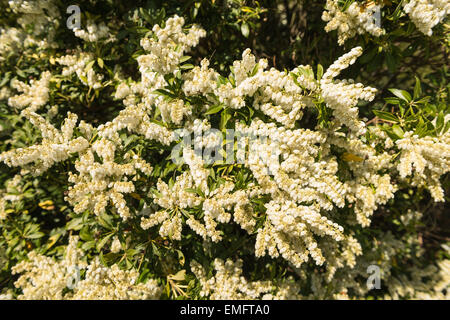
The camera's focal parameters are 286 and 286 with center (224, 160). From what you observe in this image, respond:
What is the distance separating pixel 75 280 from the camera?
8.59 ft

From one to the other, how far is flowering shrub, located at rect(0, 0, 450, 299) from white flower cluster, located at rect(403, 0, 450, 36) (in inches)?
0.5

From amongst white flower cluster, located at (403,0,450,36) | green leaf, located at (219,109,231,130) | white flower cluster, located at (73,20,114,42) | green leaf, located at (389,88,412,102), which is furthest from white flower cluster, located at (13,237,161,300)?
white flower cluster, located at (403,0,450,36)

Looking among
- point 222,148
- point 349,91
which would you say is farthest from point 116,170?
point 349,91

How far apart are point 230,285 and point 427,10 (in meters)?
2.71

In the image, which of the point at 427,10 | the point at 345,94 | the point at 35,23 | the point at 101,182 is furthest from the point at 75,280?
the point at 427,10

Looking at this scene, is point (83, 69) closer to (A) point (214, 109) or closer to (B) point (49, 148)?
(B) point (49, 148)

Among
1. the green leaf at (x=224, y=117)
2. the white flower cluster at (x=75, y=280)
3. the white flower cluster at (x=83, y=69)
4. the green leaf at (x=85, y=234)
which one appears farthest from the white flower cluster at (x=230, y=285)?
the white flower cluster at (x=83, y=69)

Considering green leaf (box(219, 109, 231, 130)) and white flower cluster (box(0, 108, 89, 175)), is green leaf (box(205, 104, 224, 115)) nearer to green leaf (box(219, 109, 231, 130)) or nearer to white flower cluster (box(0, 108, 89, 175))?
green leaf (box(219, 109, 231, 130))

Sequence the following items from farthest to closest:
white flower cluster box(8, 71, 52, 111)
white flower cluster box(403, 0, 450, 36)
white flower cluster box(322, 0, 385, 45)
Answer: white flower cluster box(8, 71, 52, 111) → white flower cluster box(322, 0, 385, 45) → white flower cluster box(403, 0, 450, 36)

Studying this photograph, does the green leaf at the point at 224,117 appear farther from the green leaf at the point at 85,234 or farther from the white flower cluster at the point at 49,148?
the green leaf at the point at 85,234

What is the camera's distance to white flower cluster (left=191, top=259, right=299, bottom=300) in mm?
2556

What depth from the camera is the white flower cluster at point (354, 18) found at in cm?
223

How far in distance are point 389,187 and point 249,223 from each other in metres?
1.17
